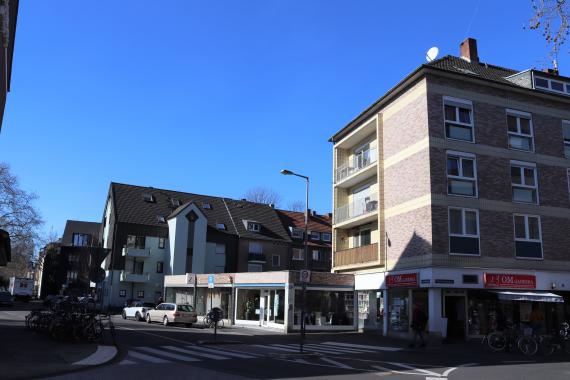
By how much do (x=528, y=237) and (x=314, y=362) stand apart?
16.1m

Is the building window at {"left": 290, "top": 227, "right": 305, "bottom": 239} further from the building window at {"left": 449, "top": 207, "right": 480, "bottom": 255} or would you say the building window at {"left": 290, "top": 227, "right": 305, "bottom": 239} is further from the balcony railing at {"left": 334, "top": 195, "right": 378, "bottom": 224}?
the building window at {"left": 449, "top": 207, "right": 480, "bottom": 255}

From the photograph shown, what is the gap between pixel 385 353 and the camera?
19203 mm

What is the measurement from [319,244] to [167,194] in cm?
1913

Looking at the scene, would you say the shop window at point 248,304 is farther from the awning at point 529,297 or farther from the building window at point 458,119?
the building window at point 458,119

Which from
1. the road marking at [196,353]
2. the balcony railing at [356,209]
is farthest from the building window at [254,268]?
the road marking at [196,353]

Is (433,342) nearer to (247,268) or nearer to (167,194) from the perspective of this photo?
(247,268)

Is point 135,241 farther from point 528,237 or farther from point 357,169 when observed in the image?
point 528,237

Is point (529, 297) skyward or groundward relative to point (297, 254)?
groundward

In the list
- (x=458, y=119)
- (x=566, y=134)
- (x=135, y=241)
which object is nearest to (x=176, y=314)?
(x=458, y=119)

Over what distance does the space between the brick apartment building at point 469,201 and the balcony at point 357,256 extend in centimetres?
25

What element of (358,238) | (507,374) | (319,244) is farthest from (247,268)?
(507,374)

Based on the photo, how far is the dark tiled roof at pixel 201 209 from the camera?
190 ft

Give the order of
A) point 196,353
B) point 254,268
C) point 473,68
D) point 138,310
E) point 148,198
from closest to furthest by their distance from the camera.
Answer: point 196,353 → point 473,68 → point 138,310 → point 254,268 → point 148,198

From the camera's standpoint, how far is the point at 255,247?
198ft
